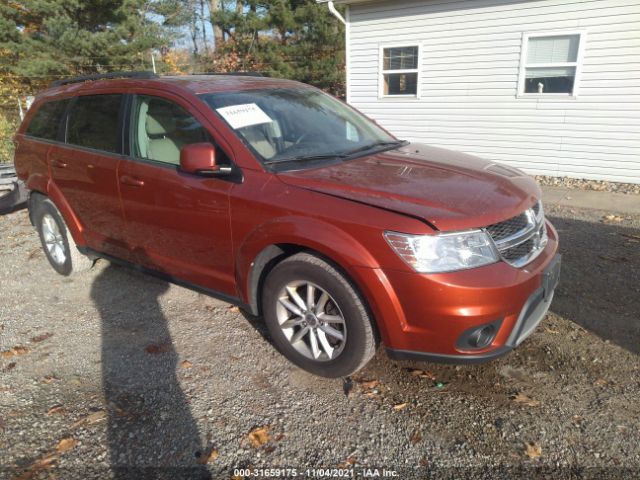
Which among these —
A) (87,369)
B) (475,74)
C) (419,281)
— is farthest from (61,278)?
(475,74)

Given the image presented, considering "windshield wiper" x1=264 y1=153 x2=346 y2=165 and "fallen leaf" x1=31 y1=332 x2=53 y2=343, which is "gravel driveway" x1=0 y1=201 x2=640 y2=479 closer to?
"fallen leaf" x1=31 y1=332 x2=53 y2=343

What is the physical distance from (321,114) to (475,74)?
22.4 feet

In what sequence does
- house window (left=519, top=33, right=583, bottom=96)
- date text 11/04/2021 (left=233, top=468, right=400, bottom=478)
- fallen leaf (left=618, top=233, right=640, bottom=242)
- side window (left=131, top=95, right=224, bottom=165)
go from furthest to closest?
house window (left=519, top=33, right=583, bottom=96)
fallen leaf (left=618, top=233, right=640, bottom=242)
side window (left=131, top=95, right=224, bottom=165)
date text 11/04/2021 (left=233, top=468, right=400, bottom=478)

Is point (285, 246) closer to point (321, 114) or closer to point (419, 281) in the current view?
point (419, 281)

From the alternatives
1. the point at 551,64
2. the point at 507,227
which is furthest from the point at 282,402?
the point at 551,64

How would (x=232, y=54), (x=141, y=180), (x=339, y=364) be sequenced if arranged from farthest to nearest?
1. (x=232, y=54)
2. (x=141, y=180)
3. (x=339, y=364)

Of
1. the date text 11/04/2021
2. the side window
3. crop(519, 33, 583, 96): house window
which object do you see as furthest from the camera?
crop(519, 33, 583, 96): house window

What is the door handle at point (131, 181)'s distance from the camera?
11.2ft

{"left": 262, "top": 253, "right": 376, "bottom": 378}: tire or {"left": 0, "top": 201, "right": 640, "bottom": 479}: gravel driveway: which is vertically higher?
{"left": 262, "top": 253, "right": 376, "bottom": 378}: tire

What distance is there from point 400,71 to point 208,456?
9449mm

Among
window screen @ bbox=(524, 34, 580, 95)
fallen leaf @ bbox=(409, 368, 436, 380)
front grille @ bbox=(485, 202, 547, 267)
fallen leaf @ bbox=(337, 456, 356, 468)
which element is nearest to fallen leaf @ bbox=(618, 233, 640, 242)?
front grille @ bbox=(485, 202, 547, 267)

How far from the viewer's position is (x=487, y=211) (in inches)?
97.9

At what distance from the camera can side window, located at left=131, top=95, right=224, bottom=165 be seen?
10.7ft

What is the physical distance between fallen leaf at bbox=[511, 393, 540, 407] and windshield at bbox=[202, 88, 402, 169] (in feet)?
6.03
